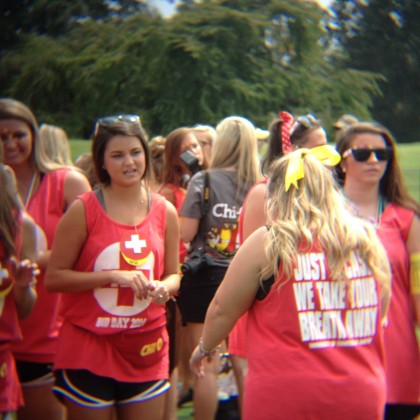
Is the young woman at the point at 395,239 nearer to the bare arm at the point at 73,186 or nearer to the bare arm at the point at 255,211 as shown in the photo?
the bare arm at the point at 255,211

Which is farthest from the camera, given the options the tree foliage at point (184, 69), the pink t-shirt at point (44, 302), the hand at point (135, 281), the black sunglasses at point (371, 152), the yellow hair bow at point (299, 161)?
the tree foliage at point (184, 69)

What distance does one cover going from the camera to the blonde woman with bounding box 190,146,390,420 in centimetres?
276

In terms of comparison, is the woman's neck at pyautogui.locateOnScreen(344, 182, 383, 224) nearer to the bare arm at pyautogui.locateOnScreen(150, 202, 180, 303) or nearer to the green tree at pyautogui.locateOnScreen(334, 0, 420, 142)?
the bare arm at pyautogui.locateOnScreen(150, 202, 180, 303)

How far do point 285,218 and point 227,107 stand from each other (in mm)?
37670

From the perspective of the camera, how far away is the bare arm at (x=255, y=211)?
396 cm

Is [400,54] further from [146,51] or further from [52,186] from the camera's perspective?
[52,186]

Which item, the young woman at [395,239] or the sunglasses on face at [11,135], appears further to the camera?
the sunglasses on face at [11,135]

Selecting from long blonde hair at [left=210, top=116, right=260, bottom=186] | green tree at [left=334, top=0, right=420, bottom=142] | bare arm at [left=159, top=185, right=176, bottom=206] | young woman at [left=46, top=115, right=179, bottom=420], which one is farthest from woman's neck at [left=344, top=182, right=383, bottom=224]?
green tree at [left=334, top=0, right=420, bottom=142]

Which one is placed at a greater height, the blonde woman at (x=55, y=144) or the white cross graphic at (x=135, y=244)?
the blonde woman at (x=55, y=144)

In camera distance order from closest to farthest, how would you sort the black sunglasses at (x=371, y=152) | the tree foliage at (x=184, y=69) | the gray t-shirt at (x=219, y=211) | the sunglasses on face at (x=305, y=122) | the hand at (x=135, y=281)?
the hand at (x=135, y=281), the black sunglasses at (x=371, y=152), the sunglasses on face at (x=305, y=122), the gray t-shirt at (x=219, y=211), the tree foliage at (x=184, y=69)

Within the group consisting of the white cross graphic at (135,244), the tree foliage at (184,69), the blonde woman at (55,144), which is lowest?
the white cross graphic at (135,244)

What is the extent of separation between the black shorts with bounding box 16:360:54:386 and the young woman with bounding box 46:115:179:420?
1.87 feet

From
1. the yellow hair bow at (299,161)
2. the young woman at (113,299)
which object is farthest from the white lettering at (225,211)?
the yellow hair bow at (299,161)

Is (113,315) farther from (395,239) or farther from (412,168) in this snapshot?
(412,168)
